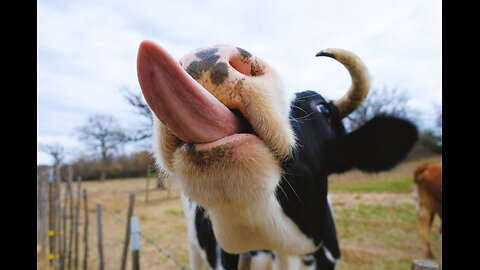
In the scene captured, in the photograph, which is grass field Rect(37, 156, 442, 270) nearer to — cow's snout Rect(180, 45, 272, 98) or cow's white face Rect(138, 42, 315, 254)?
cow's white face Rect(138, 42, 315, 254)

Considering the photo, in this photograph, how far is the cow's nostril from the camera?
1112mm

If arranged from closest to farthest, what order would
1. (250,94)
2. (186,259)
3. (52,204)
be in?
(250,94)
(52,204)
(186,259)

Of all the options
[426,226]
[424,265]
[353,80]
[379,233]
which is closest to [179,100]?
[424,265]

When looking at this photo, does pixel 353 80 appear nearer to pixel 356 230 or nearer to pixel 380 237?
pixel 380 237

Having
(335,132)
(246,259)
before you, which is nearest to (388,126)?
(335,132)

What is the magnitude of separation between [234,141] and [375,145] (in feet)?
5.05

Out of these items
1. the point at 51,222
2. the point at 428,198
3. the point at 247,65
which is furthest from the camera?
the point at 51,222

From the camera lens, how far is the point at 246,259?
66.8 inches

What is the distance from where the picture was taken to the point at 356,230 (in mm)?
9117

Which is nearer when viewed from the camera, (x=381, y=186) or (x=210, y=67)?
(x=210, y=67)

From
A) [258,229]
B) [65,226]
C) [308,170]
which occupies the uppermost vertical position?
[308,170]

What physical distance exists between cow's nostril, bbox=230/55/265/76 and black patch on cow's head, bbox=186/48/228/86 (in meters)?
0.08

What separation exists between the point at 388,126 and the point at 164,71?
1784 mm
